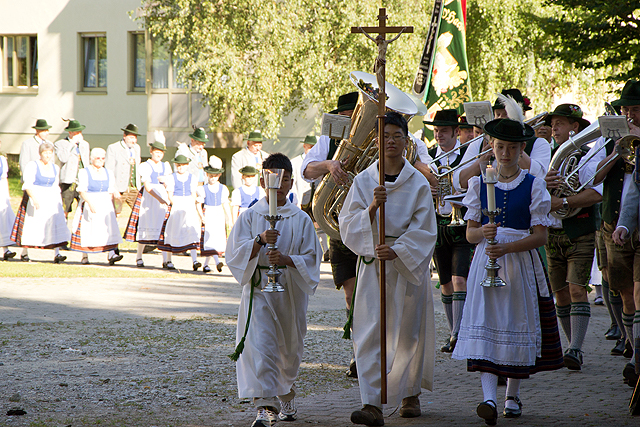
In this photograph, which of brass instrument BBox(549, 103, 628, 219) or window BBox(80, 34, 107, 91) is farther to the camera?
window BBox(80, 34, 107, 91)

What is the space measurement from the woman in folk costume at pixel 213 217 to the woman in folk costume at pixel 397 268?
7.92 metres

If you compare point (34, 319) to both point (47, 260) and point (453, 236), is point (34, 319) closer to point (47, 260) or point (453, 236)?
point (453, 236)

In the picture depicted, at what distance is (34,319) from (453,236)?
450 centimetres

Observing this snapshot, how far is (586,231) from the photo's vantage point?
262 inches

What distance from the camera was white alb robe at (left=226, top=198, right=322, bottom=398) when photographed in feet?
16.0

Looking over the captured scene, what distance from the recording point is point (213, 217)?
43.6ft

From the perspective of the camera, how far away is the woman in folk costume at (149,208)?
1366 centimetres

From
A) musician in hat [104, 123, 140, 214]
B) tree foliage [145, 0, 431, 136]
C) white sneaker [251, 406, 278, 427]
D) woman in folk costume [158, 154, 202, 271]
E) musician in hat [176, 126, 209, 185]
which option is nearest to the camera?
white sneaker [251, 406, 278, 427]

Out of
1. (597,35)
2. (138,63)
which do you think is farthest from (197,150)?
(138,63)

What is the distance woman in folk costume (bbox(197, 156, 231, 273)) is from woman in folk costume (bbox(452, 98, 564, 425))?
8.12 metres

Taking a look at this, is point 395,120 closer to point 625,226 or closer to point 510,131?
point 510,131

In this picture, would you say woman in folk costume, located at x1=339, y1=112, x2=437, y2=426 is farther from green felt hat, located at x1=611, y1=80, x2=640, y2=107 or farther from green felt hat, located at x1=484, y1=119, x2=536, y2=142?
green felt hat, located at x1=611, y1=80, x2=640, y2=107

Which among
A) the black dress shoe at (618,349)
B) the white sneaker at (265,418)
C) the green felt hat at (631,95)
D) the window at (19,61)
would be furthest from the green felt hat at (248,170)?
the window at (19,61)

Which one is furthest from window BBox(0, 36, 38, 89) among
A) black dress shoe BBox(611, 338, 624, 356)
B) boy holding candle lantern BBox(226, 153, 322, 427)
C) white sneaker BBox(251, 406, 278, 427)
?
white sneaker BBox(251, 406, 278, 427)
